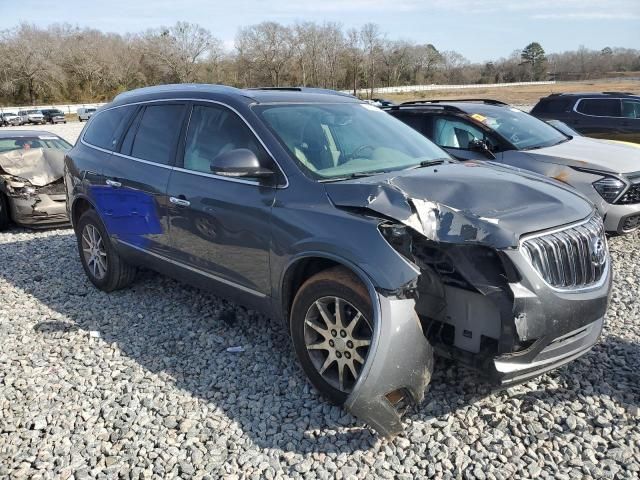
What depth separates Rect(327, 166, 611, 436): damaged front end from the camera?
109 inches

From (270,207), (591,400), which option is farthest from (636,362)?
(270,207)

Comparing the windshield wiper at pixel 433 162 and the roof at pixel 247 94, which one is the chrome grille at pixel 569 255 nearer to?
the windshield wiper at pixel 433 162

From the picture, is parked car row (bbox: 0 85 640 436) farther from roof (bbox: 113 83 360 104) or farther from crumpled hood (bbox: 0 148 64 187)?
crumpled hood (bbox: 0 148 64 187)

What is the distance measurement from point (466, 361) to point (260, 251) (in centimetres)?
146

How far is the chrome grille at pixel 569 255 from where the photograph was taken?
9.39 ft

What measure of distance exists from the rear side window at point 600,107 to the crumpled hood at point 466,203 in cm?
953

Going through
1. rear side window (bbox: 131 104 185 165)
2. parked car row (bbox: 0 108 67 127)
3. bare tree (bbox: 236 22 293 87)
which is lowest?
rear side window (bbox: 131 104 185 165)

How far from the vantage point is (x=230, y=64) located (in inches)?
3679

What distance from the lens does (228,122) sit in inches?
152

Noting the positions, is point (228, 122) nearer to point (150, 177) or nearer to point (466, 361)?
point (150, 177)

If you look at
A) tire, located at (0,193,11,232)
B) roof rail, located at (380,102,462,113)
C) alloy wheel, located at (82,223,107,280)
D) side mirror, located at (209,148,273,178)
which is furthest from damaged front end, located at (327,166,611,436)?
tire, located at (0,193,11,232)

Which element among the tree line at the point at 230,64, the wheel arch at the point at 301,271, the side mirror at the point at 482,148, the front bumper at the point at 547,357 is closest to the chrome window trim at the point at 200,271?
the wheel arch at the point at 301,271

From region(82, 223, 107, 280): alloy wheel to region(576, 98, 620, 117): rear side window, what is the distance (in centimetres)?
1053

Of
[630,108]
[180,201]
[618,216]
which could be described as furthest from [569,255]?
[630,108]
